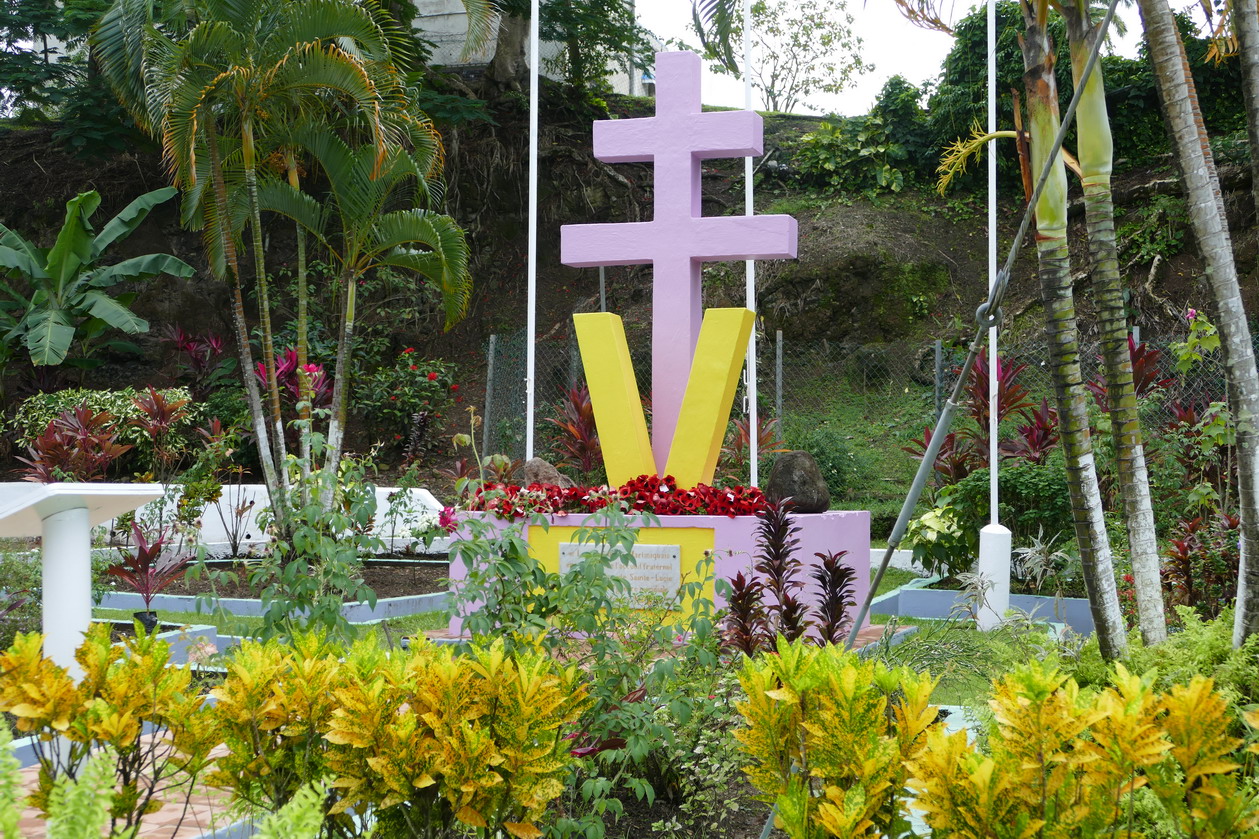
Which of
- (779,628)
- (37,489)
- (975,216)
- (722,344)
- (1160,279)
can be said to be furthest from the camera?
(975,216)

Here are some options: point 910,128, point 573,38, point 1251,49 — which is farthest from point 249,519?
point 910,128

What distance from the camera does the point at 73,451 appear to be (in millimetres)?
11836

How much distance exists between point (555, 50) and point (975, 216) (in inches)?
377

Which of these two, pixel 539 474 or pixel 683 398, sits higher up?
pixel 683 398

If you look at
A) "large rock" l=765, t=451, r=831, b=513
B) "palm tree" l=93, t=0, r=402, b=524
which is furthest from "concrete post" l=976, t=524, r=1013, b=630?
"palm tree" l=93, t=0, r=402, b=524

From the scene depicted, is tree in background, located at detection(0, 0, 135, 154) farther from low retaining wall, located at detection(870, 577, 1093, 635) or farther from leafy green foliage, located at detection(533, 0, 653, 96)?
low retaining wall, located at detection(870, 577, 1093, 635)

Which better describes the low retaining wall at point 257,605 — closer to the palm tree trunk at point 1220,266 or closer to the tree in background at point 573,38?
the palm tree trunk at point 1220,266

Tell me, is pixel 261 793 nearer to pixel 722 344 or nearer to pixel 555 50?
pixel 722 344

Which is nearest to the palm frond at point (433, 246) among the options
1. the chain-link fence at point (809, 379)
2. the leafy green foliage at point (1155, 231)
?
the chain-link fence at point (809, 379)

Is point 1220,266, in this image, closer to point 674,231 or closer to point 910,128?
point 674,231

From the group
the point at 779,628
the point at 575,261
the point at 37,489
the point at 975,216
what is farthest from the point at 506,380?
the point at 37,489

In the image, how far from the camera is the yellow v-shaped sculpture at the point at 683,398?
7.77 metres

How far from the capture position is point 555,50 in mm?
22844

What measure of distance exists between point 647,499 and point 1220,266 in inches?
170
